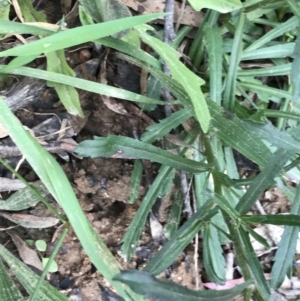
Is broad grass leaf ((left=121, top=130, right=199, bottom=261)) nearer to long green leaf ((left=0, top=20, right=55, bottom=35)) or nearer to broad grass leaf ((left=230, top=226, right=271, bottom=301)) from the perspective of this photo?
broad grass leaf ((left=230, top=226, right=271, bottom=301))

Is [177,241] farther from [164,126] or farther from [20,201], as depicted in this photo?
[20,201]

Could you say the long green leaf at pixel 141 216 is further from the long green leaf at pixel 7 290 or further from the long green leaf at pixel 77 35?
the long green leaf at pixel 77 35

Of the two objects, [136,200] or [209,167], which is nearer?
[209,167]

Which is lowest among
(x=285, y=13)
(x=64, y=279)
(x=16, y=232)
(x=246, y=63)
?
(x=64, y=279)

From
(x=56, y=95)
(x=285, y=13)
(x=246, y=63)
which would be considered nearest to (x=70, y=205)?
(x=56, y=95)

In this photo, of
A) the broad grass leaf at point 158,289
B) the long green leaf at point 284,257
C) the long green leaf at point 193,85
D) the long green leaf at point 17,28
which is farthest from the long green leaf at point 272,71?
the broad grass leaf at point 158,289

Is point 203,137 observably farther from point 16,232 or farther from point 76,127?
point 16,232

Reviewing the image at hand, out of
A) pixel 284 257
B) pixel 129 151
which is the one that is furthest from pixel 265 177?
pixel 129 151

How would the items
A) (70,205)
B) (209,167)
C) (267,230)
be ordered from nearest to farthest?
(70,205) → (209,167) → (267,230)
